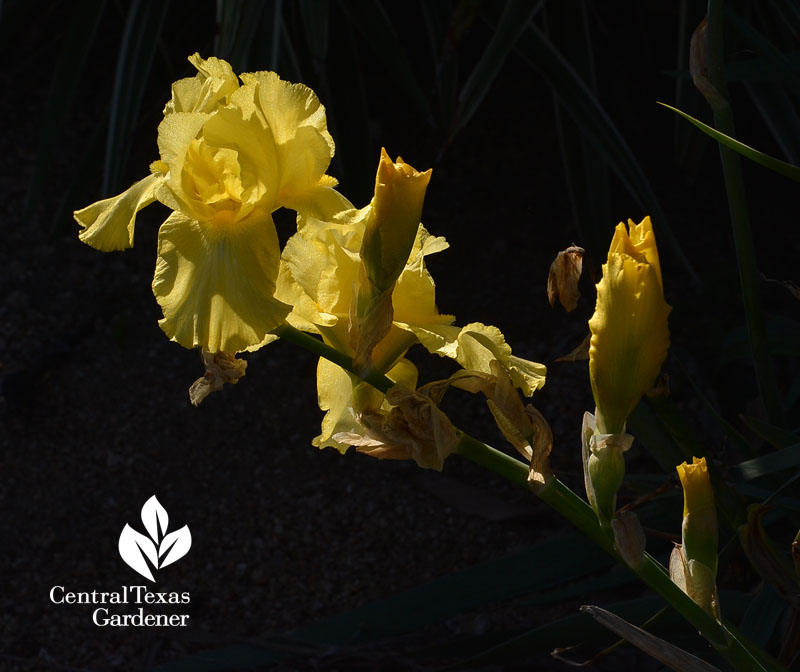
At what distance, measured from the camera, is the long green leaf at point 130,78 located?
1.41 meters

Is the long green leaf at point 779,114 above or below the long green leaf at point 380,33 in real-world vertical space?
below

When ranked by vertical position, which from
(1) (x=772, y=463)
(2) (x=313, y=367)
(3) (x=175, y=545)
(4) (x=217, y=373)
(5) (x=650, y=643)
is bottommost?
(3) (x=175, y=545)

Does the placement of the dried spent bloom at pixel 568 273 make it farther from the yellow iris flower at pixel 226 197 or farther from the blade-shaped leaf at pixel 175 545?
the blade-shaped leaf at pixel 175 545

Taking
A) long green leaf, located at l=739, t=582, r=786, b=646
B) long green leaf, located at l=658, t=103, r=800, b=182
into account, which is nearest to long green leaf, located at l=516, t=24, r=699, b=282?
long green leaf, located at l=739, t=582, r=786, b=646

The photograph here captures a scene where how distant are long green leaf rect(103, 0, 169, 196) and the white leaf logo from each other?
524mm

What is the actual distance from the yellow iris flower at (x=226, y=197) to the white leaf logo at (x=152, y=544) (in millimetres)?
893

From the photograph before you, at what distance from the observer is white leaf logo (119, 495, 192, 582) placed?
1339mm

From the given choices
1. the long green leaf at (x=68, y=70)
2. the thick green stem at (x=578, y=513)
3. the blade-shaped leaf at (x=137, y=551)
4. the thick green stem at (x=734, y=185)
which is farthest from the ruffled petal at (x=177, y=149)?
the long green leaf at (x=68, y=70)

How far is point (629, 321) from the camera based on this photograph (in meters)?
0.45

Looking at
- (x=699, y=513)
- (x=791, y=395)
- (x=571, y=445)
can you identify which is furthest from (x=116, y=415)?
(x=699, y=513)

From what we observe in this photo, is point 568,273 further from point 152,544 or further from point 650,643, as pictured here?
point 152,544

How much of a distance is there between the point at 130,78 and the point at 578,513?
1237mm

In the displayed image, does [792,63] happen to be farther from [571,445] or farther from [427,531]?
[427,531]

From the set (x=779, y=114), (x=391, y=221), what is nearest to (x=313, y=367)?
(x=779, y=114)
